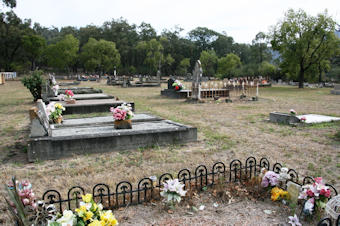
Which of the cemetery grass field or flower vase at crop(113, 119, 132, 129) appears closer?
the cemetery grass field

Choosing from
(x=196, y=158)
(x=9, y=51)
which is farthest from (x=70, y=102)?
(x=9, y=51)

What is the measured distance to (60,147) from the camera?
6000 mm

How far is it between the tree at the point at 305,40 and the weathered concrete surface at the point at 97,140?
1121 inches

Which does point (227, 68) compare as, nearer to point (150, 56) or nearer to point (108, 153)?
point (150, 56)

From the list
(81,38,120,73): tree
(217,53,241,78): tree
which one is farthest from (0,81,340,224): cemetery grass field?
(81,38,120,73): tree

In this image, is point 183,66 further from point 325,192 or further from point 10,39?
point 325,192

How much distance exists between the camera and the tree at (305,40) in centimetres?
2978

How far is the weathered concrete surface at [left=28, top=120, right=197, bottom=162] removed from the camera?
5875mm

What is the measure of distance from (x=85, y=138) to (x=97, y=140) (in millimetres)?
276

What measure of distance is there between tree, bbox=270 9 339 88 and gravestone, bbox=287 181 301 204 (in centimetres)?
3035

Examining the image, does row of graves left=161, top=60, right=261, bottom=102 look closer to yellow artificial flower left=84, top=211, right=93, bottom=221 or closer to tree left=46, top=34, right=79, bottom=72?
yellow artificial flower left=84, top=211, right=93, bottom=221

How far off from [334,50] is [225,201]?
32.8 meters

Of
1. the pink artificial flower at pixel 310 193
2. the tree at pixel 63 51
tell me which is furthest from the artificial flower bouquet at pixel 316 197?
the tree at pixel 63 51

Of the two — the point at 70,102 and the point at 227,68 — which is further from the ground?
the point at 227,68
